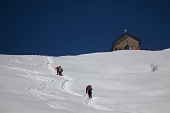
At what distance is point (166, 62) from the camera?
2997 cm

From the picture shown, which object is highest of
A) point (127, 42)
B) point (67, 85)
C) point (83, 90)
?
point (127, 42)

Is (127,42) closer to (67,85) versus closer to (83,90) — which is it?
(67,85)

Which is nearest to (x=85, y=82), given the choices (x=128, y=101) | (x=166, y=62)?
(x=128, y=101)

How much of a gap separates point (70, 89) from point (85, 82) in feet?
8.69

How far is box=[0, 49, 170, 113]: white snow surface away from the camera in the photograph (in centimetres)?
Answer: 1070

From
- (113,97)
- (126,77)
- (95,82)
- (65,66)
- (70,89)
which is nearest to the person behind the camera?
(113,97)

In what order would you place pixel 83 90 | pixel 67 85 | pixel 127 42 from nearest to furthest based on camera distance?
1. pixel 83 90
2. pixel 67 85
3. pixel 127 42

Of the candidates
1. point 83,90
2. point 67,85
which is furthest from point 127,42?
point 83,90

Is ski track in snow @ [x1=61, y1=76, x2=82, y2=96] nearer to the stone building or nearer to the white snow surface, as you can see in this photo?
the white snow surface

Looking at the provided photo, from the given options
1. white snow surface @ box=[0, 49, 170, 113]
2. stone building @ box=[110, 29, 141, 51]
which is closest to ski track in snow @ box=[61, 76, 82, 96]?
white snow surface @ box=[0, 49, 170, 113]

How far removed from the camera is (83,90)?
16938 millimetres

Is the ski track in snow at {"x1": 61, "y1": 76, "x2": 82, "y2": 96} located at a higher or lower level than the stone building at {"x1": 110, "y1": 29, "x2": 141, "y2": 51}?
lower

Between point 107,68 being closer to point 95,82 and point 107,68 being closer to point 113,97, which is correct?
point 95,82

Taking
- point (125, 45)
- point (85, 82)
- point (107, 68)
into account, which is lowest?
point (85, 82)
